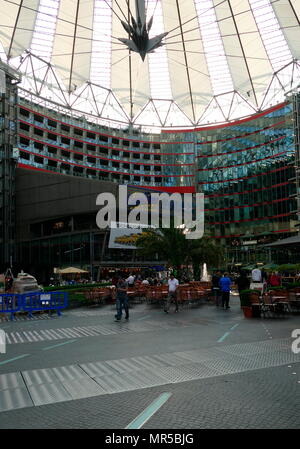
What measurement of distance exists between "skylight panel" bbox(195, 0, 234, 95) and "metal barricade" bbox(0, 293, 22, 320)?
126 ft

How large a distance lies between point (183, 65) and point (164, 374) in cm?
6248

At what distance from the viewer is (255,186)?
82.1 metres

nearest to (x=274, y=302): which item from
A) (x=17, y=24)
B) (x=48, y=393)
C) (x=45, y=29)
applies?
(x=48, y=393)

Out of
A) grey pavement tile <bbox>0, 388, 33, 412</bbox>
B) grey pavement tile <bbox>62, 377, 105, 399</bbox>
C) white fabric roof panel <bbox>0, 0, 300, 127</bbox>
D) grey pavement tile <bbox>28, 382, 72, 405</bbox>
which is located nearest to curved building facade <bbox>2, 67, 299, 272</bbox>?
white fabric roof panel <bbox>0, 0, 300, 127</bbox>

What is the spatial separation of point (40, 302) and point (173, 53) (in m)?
51.2

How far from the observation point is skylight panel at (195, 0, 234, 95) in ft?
166

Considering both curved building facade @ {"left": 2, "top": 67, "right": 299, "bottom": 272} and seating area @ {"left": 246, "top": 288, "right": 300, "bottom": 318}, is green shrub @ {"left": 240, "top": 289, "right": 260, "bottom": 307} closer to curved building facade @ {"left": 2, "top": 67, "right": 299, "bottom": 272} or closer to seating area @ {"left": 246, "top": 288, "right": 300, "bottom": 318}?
seating area @ {"left": 246, "top": 288, "right": 300, "bottom": 318}

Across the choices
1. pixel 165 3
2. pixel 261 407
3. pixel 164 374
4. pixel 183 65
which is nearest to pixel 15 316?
pixel 164 374

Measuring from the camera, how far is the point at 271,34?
54.8 meters

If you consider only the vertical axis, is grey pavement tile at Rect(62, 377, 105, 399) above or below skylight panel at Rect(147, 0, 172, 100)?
below

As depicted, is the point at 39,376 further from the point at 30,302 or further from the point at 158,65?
the point at 158,65

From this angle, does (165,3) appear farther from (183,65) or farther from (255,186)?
(255,186)

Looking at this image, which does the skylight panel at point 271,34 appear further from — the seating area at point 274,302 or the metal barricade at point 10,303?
the metal barricade at point 10,303

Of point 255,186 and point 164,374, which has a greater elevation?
point 255,186
